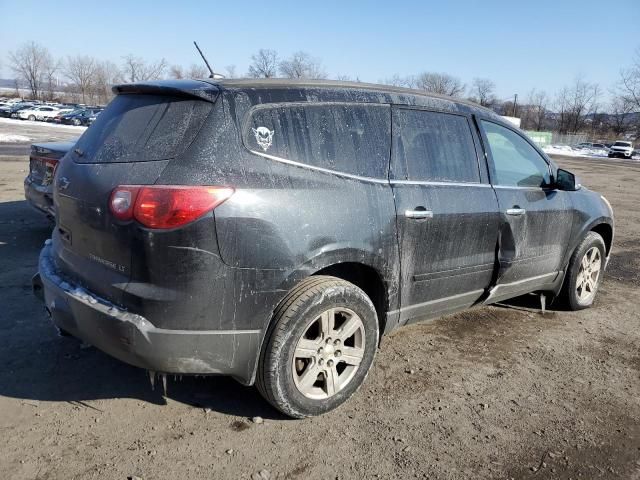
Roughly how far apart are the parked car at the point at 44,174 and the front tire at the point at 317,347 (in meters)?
3.90

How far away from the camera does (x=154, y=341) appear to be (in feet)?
8.21

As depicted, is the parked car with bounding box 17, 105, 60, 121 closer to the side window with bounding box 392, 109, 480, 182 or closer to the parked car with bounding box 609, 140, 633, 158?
the side window with bounding box 392, 109, 480, 182

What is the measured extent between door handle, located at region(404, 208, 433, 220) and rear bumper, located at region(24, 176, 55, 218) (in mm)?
4045

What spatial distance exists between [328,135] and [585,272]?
10.9ft

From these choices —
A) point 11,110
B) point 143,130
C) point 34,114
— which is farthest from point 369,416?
point 11,110

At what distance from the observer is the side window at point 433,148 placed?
3.33 m

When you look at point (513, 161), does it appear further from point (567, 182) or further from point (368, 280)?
point (368, 280)

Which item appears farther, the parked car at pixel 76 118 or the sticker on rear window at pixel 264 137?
the parked car at pixel 76 118

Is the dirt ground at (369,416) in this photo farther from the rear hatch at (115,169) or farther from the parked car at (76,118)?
the parked car at (76,118)

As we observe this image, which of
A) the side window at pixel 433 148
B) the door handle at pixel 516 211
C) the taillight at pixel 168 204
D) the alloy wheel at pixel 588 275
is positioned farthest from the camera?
the alloy wheel at pixel 588 275

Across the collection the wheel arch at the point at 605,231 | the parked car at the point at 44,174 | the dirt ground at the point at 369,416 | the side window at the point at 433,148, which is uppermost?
the side window at the point at 433,148

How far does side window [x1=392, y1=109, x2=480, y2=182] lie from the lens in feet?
10.9

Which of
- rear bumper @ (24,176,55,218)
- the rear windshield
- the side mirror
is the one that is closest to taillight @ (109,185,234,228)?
the rear windshield

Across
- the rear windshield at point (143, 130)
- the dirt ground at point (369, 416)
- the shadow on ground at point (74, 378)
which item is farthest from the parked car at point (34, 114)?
the rear windshield at point (143, 130)
